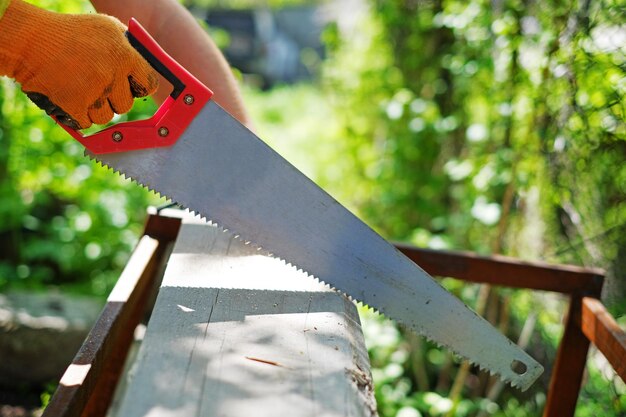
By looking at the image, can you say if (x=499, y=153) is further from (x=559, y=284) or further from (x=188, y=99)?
(x=188, y=99)

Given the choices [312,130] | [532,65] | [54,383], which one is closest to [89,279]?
[54,383]

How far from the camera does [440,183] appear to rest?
6.11 metres

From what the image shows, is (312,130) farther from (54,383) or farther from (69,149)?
(54,383)

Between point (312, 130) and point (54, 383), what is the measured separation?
22.9 ft

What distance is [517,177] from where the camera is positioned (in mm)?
4246

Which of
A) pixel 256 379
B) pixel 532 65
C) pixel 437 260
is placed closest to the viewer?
pixel 256 379

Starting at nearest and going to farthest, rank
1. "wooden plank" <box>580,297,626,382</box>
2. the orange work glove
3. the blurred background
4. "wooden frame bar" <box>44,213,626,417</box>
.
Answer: the orange work glove
"wooden plank" <box>580,297,626,382</box>
"wooden frame bar" <box>44,213,626,417</box>
the blurred background

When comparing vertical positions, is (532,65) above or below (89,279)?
above

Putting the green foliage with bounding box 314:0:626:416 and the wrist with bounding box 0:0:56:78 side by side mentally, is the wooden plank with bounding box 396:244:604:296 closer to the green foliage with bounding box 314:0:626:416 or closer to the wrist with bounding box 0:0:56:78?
the green foliage with bounding box 314:0:626:416

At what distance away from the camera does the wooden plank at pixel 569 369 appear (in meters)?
2.97

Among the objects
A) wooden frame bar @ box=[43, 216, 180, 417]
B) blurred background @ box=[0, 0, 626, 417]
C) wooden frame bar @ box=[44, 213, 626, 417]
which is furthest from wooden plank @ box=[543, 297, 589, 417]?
wooden frame bar @ box=[43, 216, 180, 417]

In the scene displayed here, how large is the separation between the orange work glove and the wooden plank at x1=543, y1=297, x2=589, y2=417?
2.03 m

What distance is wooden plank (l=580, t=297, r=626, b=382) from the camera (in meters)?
2.39

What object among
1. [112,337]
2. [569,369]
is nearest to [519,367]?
[569,369]
